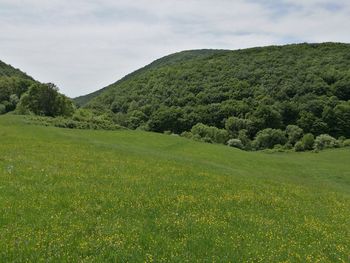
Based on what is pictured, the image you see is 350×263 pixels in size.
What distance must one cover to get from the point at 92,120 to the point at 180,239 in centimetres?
6806

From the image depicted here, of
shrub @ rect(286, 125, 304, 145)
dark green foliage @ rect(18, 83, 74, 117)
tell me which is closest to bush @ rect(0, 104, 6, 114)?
dark green foliage @ rect(18, 83, 74, 117)

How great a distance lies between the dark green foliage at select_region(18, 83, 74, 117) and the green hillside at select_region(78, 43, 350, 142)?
65.3 m

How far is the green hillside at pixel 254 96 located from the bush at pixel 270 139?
899cm

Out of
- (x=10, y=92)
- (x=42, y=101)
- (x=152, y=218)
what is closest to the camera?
(x=152, y=218)

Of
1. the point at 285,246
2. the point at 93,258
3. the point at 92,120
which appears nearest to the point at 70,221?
the point at 93,258

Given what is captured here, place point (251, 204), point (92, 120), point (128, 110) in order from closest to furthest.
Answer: point (251, 204)
point (92, 120)
point (128, 110)

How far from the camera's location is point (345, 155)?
73.7 metres

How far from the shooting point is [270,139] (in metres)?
137

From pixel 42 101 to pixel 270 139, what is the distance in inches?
2890

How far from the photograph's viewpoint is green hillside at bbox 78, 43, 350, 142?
144 m

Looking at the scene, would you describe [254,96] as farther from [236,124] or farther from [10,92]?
A: [10,92]

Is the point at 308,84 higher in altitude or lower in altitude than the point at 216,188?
higher

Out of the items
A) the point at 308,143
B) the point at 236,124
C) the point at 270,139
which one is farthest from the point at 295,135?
the point at 236,124

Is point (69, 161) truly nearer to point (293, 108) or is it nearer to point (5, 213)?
point (5, 213)
